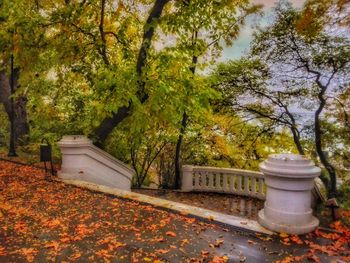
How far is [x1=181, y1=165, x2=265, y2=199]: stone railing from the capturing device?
38.5 feet

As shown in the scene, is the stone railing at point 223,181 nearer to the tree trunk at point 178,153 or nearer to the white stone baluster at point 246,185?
the white stone baluster at point 246,185

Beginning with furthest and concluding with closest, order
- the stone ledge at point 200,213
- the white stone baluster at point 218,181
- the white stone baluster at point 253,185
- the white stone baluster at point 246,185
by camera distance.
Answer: the white stone baluster at point 218,181
the white stone baluster at point 246,185
the white stone baluster at point 253,185
the stone ledge at point 200,213

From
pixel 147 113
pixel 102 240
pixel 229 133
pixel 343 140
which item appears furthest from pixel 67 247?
pixel 229 133

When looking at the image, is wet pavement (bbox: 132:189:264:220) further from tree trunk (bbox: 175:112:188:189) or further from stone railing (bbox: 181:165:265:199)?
tree trunk (bbox: 175:112:188:189)

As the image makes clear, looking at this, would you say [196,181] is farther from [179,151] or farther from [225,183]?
[179,151]

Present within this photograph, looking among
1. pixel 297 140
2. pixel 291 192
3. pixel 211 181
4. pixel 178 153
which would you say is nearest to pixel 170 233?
pixel 291 192

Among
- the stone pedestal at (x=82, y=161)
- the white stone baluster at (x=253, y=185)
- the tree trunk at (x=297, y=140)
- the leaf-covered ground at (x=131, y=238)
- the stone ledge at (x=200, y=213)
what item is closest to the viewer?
the leaf-covered ground at (x=131, y=238)

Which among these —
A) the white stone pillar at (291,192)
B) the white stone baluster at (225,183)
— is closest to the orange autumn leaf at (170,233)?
the white stone pillar at (291,192)

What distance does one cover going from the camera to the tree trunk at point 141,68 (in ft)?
33.8

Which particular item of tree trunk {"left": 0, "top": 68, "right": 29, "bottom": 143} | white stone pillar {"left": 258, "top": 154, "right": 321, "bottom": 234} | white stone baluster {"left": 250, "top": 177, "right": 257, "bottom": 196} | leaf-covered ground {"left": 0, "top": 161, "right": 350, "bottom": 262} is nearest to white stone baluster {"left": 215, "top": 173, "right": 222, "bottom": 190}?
white stone baluster {"left": 250, "top": 177, "right": 257, "bottom": 196}

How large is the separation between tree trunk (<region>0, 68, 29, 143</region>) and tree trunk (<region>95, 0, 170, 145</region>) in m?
7.48

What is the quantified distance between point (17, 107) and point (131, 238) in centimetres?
1474

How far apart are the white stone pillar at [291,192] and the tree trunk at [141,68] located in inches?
211

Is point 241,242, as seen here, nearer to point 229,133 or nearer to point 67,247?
point 67,247
